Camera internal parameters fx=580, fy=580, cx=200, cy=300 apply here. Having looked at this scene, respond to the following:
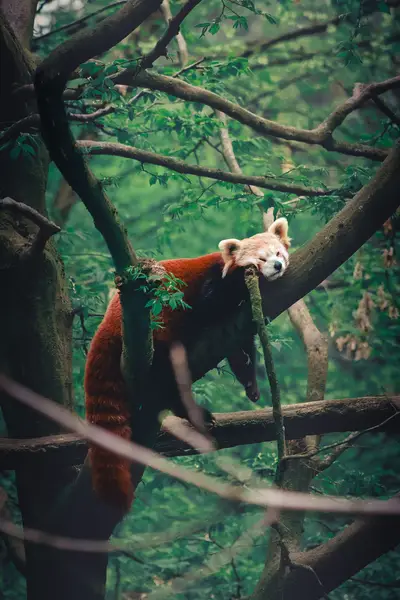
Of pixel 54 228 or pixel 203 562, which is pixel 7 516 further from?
pixel 54 228

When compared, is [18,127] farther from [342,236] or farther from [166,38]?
[342,236]

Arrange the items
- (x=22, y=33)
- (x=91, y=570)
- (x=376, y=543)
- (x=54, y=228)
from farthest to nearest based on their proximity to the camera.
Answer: (x=22, y=33), (x=91, y=570), (x=376, y=543), (x=54, y=228)

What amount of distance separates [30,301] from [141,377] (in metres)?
1.01

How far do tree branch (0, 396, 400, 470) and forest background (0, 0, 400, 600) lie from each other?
17cm

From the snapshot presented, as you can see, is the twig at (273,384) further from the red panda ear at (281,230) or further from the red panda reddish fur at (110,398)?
the red panda ear at (281,230)

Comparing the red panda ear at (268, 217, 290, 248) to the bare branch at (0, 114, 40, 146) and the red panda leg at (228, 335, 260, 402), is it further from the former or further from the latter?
the bare branch at (0, 114, 40, 146)

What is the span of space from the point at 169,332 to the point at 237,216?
9.57 feet

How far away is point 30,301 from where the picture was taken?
11.1 ft

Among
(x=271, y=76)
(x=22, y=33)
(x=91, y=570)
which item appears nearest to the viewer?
(x=91, y=570)

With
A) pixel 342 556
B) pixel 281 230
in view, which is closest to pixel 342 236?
pixel 281 230

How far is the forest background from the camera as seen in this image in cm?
376

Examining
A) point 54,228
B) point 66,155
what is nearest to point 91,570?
point 54,228

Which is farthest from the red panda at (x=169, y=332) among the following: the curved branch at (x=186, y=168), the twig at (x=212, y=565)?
the twig at (x=212, y=565)

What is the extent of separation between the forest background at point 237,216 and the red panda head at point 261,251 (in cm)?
19
